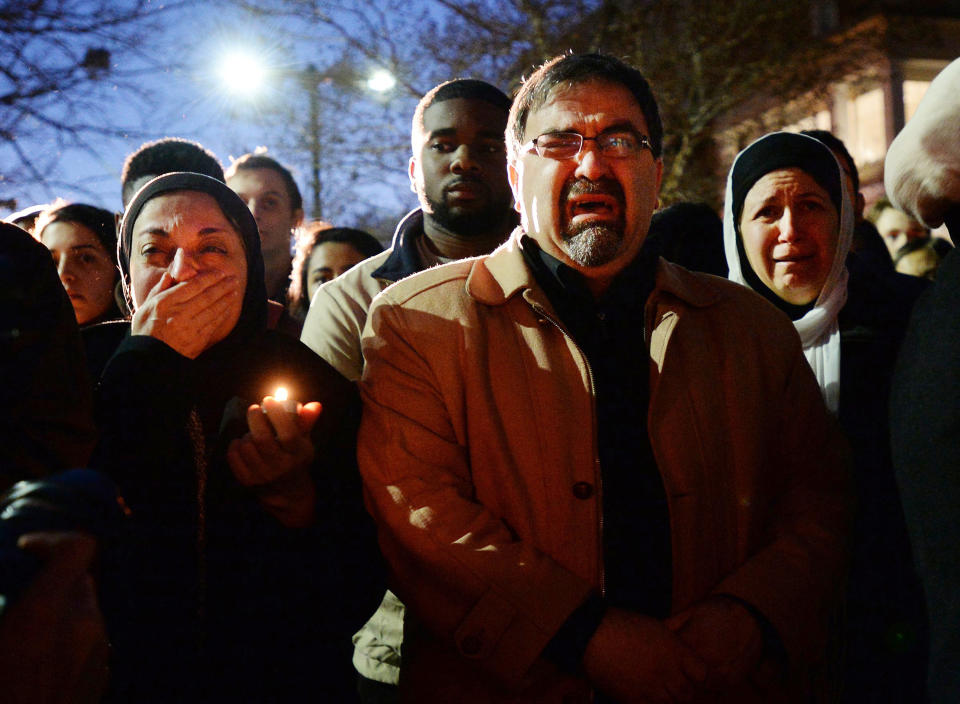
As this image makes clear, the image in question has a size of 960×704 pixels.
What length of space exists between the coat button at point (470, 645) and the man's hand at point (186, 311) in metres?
1.03

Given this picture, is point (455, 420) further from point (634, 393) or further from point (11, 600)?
point (11, 600)

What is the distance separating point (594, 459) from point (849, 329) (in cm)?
126

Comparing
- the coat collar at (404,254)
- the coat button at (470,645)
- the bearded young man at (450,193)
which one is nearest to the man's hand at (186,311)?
the bearded young man at (450,193)

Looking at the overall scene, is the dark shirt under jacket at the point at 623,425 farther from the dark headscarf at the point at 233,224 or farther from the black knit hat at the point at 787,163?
the black knit hat at the point at 787,163

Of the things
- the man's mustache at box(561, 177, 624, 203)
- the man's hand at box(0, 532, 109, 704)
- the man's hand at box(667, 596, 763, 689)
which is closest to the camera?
the man's hand at box(0, 532, 109, 704)

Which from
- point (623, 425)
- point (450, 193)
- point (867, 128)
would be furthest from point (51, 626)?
point (867, 128)

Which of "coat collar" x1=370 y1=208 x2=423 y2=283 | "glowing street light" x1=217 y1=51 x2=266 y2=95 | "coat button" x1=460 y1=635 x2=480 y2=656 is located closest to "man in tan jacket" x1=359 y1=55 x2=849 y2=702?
"coat button" x1=460 y1=635 x2=480 y2=656

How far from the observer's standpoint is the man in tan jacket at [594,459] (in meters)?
2.06

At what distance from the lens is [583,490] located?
7.06 ft

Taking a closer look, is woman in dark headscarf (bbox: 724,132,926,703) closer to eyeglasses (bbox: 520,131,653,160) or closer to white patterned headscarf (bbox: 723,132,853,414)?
white patterned headscarf (bbox: 723,132,853,414)

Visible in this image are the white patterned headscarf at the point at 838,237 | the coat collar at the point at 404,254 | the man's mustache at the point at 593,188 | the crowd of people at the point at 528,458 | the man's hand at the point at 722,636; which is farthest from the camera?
the coat collar at the point at 404,254

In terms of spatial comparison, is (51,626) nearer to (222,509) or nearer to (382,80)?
(222,509)

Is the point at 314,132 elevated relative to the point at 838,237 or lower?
elevated

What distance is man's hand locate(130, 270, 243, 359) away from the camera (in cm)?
227
